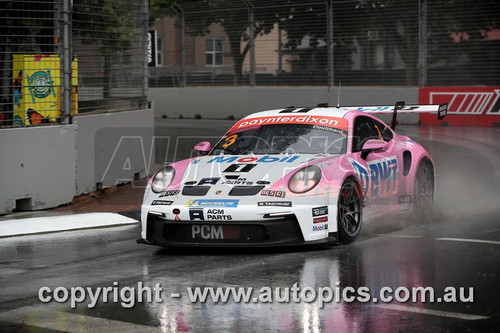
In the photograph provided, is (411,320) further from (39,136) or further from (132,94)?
(132,94)

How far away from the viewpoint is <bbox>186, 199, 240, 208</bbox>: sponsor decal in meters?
7.94

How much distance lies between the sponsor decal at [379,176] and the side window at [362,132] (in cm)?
24

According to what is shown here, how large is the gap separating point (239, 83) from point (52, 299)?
22375mm

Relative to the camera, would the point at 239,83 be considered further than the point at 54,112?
Yes

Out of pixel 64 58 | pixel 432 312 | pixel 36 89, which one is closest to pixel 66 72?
pixel 64 58

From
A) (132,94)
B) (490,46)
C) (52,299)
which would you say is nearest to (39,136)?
(132,94)

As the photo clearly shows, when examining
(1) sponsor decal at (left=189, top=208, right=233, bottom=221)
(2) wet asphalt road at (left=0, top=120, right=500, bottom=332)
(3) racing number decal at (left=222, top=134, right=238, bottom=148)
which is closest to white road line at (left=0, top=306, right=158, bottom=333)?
(2) wet asphalt road at (left=0, top=120, right=500, bottom=332)

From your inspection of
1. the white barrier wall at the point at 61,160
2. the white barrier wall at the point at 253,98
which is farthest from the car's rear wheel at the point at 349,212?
the white barrier wall at the point at 253,98

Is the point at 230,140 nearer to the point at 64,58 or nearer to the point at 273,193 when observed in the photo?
the point at 273,193

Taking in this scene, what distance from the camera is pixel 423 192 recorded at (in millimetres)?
10469

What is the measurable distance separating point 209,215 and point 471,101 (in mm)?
16454

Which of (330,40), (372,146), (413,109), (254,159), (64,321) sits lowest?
(64,321)

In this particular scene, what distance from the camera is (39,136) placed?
11.7 meters

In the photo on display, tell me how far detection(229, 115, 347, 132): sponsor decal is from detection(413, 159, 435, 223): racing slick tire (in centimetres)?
135
